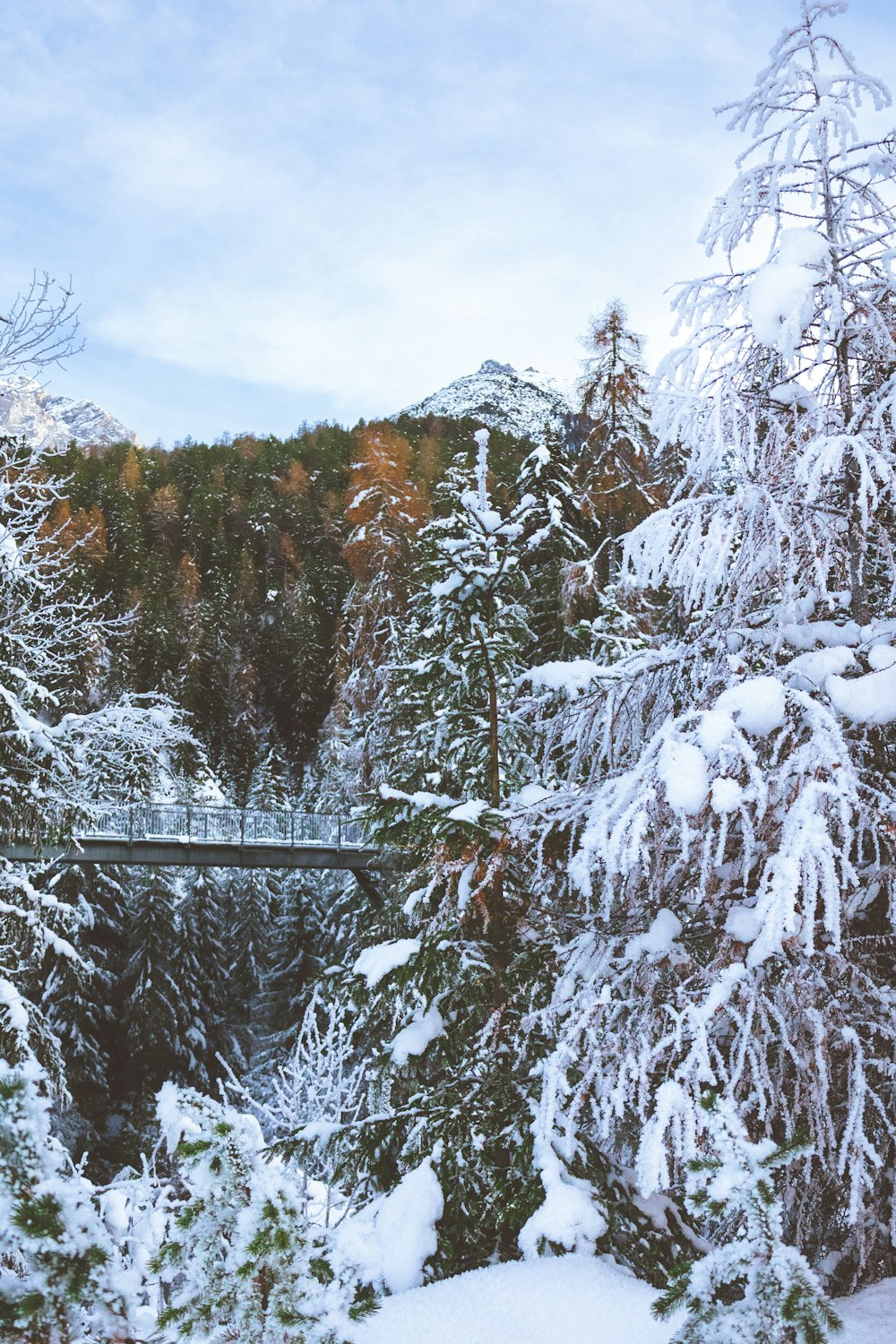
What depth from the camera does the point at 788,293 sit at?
4.03 metres

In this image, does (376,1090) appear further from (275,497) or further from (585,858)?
(275,497)

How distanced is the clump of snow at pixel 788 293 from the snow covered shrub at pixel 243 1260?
147 inches

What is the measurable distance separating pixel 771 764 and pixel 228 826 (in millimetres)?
23486

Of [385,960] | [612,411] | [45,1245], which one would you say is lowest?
[385,960]

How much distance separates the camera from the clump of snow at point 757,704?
3.75 metres

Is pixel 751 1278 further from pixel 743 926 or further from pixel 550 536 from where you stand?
pixel 550 536

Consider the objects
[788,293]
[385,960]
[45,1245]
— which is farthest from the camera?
[385,960]

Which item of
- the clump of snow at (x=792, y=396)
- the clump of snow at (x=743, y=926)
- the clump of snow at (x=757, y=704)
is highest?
the clump of snow at (x=792, y=396)

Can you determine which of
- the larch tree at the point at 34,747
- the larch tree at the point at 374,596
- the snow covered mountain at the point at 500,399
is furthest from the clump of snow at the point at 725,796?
the snow covered mountain at the point at 500,399

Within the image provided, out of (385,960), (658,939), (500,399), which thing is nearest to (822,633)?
(658,939)

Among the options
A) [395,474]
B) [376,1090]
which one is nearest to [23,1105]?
[376,1090]

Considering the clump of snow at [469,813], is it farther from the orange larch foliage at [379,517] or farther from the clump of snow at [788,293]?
the orange larch foliage at [379,517]

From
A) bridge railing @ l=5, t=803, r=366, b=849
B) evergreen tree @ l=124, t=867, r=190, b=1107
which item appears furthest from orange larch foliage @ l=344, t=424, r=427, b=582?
evergreen tree @ l=124, t=867, r=190, b=1107

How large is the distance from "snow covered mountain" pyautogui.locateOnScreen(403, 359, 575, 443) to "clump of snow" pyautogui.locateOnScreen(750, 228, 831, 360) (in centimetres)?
11069
